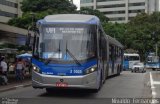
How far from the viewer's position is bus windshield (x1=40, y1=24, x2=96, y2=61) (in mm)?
16641

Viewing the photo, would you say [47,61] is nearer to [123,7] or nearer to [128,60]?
[128,60]

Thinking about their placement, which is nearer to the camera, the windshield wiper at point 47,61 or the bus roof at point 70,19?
the windshield wiper at point 47,61

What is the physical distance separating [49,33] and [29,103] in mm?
3386

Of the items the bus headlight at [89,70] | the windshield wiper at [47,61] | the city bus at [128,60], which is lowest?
the city bus at [128,60]

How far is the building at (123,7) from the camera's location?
453 ft

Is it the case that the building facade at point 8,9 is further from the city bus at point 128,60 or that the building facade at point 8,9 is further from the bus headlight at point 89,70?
the bus headlight at point 89,70

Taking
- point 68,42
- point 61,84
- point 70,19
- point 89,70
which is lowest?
point 61,84

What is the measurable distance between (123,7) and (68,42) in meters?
127

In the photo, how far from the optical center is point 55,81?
16406 mm

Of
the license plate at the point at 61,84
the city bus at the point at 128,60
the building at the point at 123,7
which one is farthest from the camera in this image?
the building at the point at 123,7

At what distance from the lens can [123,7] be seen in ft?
468

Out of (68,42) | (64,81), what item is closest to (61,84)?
(64,81)

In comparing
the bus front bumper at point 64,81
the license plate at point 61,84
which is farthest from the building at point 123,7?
the license plate at point 61,84

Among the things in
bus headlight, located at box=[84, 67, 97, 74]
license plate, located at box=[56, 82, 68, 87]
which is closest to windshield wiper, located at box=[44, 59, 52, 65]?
license plate, located at box=[56, 82, 68, 87]
